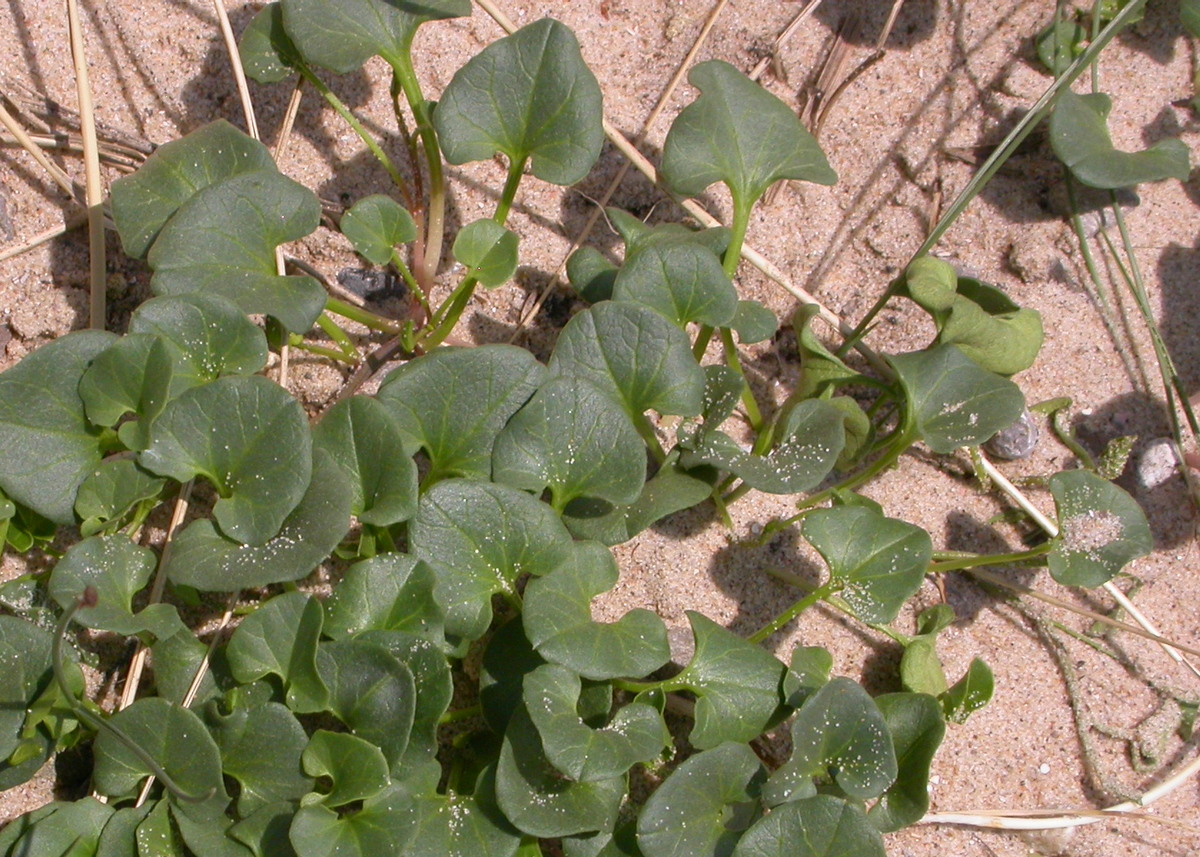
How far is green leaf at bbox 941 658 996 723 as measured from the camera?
1.73 metres

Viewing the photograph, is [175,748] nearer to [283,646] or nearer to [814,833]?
[283,646]

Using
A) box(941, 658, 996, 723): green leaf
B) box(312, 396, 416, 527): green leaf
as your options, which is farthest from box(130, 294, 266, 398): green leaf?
box(941, 658, 996, 723): green leaf

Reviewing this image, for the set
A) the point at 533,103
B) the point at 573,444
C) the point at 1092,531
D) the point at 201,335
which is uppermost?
the point at 533,103

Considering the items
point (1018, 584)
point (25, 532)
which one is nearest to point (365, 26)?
point (25, 532)

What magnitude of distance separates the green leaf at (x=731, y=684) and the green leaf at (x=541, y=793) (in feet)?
0.51

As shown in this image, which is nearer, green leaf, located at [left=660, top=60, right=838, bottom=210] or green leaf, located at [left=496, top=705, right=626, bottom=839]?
green leaf, located at [left=496, top=705, right=626, bottom=839]

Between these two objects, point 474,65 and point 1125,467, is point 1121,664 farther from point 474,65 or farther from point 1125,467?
point 474,65

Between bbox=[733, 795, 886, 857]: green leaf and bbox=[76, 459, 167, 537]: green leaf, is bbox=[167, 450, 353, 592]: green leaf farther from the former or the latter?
bbox=[733, 795, 886, 857]: green leaf

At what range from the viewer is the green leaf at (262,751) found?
142 cm

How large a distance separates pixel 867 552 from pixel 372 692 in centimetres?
73

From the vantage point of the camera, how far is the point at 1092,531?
1.74 m

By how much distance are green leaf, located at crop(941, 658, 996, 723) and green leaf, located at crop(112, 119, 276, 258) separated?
1.35 metres

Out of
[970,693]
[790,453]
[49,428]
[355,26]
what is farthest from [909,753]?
[355,26]

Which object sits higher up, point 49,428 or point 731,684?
point 731,684
